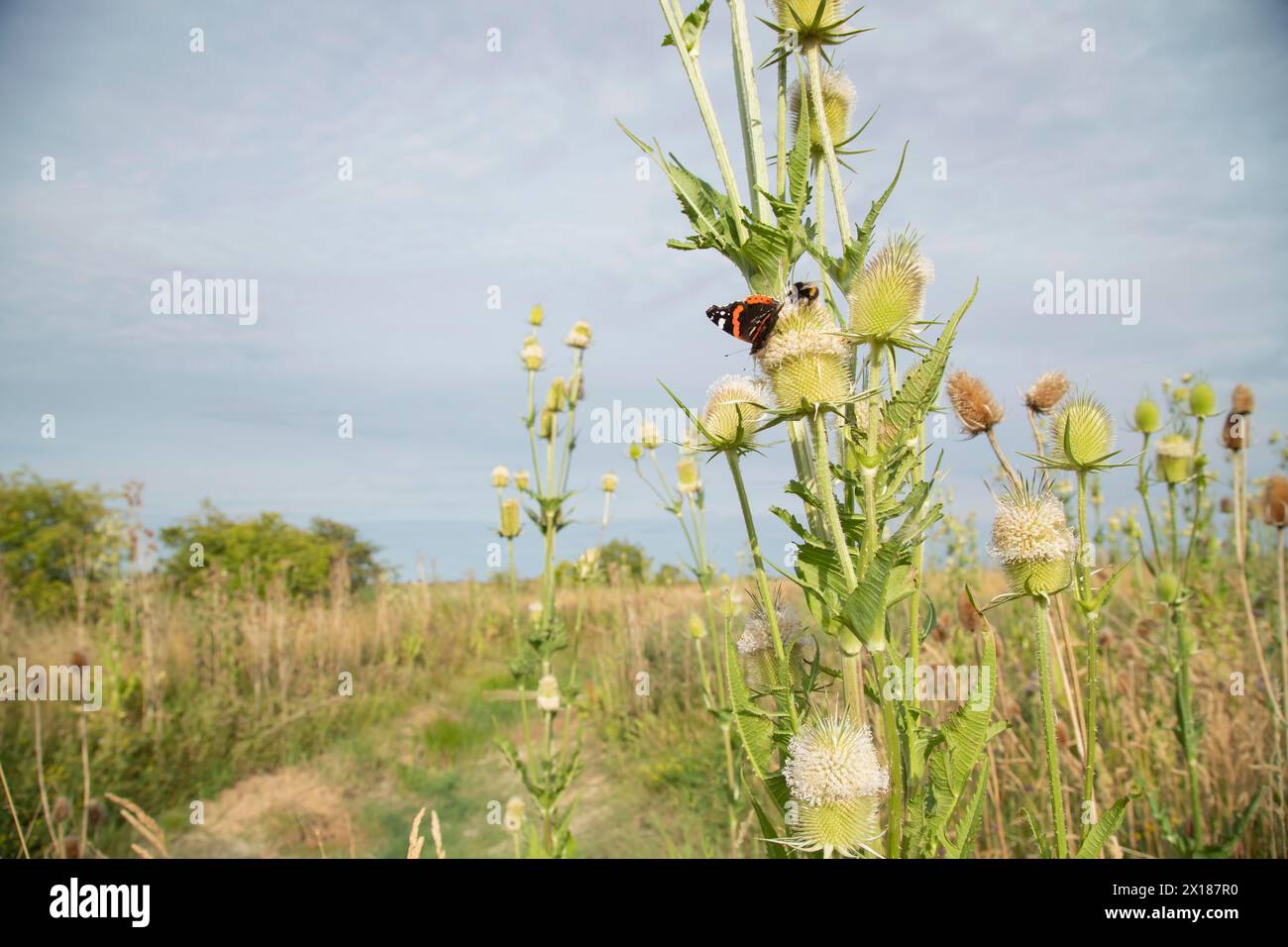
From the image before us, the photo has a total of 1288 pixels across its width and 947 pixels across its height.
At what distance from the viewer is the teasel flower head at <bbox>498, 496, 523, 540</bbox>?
14.1 feet

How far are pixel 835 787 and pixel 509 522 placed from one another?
11.4 feet

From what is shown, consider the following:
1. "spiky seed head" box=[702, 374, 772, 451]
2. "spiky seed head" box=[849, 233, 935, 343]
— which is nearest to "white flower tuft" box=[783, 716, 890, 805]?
"spiky seed head" box=[702, 374, 772, 451]

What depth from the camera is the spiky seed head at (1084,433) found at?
4.83 feet

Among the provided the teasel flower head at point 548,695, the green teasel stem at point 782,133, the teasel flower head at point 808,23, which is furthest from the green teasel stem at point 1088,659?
the teasel flower head at point 548,695

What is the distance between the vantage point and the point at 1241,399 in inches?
121

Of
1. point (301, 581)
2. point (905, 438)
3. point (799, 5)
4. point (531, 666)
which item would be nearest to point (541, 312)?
point (531, 666)

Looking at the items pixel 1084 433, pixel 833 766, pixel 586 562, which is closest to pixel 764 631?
pixel 833 766

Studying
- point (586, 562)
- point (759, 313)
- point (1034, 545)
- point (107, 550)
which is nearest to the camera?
point (759, 313)

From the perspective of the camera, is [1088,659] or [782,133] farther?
[1088,659]

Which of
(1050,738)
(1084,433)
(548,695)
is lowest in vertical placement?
(548,695)

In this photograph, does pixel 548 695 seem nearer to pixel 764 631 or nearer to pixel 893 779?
pixel 764 631

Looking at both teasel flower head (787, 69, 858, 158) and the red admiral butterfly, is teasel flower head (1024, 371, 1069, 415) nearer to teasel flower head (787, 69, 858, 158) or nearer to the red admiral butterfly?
teasel flower head (787, 69, 858, 158)

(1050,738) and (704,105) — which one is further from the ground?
(704,105)
